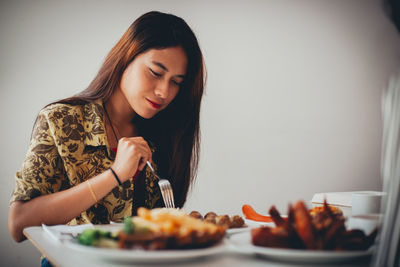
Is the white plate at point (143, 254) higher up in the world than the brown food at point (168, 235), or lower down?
lower down

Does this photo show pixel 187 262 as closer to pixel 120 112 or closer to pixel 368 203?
pixel 368 203

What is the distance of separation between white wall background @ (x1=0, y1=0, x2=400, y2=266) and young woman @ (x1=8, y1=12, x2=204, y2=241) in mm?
1321

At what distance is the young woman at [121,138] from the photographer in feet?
3.49

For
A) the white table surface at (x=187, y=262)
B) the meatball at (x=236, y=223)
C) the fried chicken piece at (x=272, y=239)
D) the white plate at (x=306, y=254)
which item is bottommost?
the meatball at (x=236, y=223)

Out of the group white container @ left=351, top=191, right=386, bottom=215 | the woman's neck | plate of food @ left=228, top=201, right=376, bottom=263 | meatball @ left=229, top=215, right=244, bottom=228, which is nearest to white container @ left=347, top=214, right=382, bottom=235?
plate of food @ left=228, top=201, right=376, bottom=263

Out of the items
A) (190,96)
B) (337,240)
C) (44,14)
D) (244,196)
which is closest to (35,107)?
(44,14)

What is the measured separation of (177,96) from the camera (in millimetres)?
1724

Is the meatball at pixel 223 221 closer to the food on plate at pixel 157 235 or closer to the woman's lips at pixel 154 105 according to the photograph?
the food on plate at pixel 157 235

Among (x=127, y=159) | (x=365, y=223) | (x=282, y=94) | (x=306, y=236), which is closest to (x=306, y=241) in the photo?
(x=306, y=236)

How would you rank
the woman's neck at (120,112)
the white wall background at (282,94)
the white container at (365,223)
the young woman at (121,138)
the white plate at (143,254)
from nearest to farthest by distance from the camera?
1. the white plate at (143,254)
2. the white container at (365,223)
3. the young woman at (121,138)
4. the woman's neck at (120,112)
5. the white wall background at (282,94)

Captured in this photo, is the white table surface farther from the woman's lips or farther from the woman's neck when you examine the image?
the woman's neck

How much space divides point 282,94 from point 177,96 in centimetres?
177

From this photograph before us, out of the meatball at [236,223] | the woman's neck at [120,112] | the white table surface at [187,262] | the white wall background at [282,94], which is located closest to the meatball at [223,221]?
the meatball at [236,223]

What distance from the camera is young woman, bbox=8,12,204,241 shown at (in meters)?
1.06
